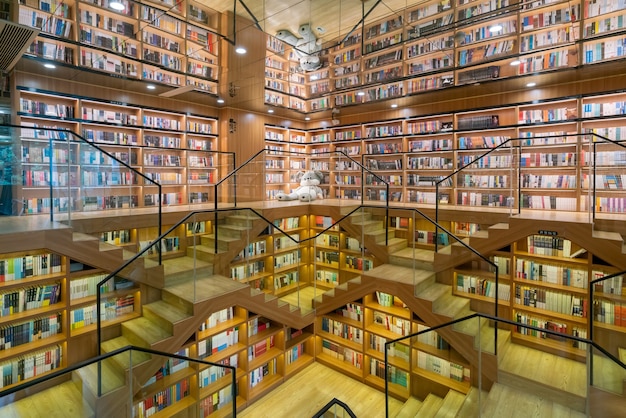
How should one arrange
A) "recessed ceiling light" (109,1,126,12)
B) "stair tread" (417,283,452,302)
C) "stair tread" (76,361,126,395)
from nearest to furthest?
1. "stair tread" (76,361,126,395)
2. "stair tread" (417,283,452,302)
3. "recessed ceiling light" (109,1,126,12)

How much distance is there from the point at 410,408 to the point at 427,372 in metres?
0.54

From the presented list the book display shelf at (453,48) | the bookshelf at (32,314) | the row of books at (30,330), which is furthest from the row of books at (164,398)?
the book display shelf at (453,48)

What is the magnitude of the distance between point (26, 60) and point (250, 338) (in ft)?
17.5

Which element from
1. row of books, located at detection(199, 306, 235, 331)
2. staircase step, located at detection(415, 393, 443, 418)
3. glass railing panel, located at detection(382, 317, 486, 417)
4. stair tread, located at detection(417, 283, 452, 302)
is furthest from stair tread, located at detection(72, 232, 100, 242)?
staircase step, located at detection(415, 393, 443, 418)

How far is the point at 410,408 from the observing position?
451 centimetres

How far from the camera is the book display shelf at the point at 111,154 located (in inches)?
151

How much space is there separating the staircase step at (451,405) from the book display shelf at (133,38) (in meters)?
6.33

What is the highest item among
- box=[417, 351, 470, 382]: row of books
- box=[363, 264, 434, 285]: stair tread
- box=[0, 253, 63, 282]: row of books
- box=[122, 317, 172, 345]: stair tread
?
box=[0, 253, 63, 282]: row of books

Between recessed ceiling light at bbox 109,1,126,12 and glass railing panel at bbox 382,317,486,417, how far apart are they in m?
6.87

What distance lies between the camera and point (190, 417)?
11.8ft

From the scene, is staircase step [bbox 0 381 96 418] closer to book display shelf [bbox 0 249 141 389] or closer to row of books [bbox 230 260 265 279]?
book display shelf [bbox 0 249 141 389]

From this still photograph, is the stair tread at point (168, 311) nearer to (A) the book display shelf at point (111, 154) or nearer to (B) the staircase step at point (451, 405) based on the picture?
(A) the book display shelf at point (111, 154)

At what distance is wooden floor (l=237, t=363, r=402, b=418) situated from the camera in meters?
4.74

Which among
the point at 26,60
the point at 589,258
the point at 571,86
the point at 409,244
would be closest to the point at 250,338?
the point at 409,244
